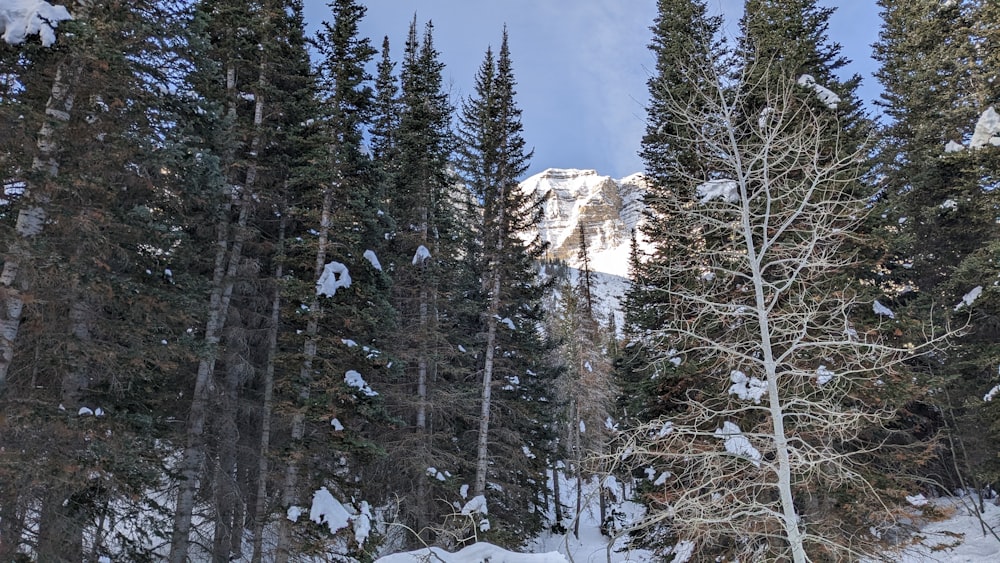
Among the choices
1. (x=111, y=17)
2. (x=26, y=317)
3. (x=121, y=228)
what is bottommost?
(x=26, y=317)

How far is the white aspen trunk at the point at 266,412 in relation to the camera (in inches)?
428

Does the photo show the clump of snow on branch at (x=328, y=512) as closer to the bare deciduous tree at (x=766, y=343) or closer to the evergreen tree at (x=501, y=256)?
the evergreen tree at (x=501, y=256)

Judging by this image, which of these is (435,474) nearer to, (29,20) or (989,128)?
(29,20)

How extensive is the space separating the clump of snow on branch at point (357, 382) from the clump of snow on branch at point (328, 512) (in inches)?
89.8

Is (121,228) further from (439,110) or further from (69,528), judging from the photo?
(439,110)

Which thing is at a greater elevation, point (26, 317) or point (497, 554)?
point (26, 317)

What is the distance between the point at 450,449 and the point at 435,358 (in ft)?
13.3

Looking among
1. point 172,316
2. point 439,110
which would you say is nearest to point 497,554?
point 172,316

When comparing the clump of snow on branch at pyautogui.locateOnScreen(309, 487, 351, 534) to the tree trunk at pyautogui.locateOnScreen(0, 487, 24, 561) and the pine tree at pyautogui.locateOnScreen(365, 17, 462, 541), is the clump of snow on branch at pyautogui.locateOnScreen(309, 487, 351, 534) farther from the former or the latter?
the tree trunk at pyautogui.locateOnScreen(0, 487, 24, 561)

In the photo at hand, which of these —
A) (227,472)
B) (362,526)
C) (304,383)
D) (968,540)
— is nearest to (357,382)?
(304,383)

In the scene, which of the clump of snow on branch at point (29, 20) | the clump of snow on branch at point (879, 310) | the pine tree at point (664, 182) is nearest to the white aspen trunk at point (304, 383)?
the clump of snow on branch at point (29, 20)

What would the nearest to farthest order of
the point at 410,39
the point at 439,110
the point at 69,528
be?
the point at 69,528
the point at 439,110
the point at 410,39

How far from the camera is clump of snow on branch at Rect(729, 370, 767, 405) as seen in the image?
26.6ft

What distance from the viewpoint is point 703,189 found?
6891 mm
